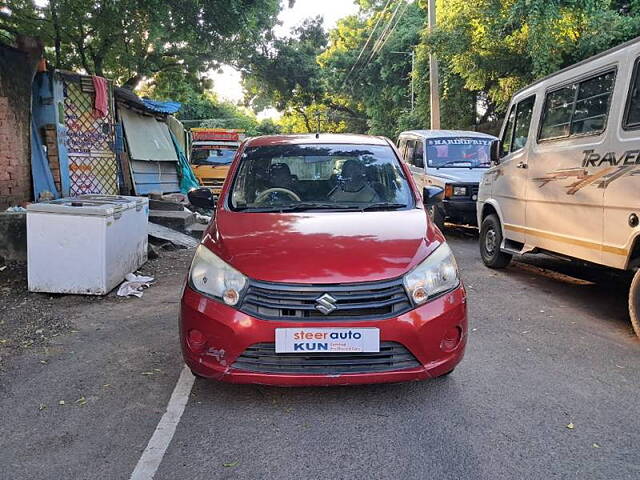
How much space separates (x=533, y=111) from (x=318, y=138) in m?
2.96

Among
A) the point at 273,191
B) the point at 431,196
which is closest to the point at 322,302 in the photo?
the point at 273,191

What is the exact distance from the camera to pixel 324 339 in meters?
2.93

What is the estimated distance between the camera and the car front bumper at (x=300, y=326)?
9.70ft

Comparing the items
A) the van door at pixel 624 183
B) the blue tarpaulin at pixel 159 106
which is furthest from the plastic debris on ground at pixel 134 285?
the blue tarpaulin at pixel 159 106

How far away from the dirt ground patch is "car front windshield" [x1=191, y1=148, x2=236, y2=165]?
10676 mm

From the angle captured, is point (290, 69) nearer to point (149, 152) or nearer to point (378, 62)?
point (149, 152)

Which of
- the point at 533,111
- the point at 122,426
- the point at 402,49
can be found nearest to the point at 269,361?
the point at 122,426

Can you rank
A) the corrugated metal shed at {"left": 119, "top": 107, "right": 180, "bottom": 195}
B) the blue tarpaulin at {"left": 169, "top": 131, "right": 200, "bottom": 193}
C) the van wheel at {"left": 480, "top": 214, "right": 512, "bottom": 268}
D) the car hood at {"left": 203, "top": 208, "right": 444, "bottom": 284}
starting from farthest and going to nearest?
the blue tarpaulin at {"left": 169, "top": 131, "right": 200, "bottom": 193} → the corrugated metal shed at {"left": 119, "top": 107, "right": 180, "bottom": 195} → the van wheel at {"left": 480, "top": 214, "right": 512, "bottom": 268} → the car hood at {"left": 203, "top": 208, "right": 444, "bottom": 284}

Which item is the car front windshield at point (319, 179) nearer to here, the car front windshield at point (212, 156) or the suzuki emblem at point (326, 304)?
the suzuki emblem at point (326, 304)

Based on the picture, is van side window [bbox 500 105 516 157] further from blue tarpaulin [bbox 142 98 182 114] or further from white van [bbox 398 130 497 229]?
blue tarpaulin [bbox 142 98 182 114]

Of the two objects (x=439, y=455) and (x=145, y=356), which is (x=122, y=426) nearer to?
(x=145, y=356)

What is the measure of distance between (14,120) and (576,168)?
24.3ft

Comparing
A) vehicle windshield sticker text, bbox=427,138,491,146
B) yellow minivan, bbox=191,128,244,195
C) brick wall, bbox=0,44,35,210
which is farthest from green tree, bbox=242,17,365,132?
brick wall, bbox=0,44,35,210

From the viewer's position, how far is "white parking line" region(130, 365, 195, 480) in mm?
2566
